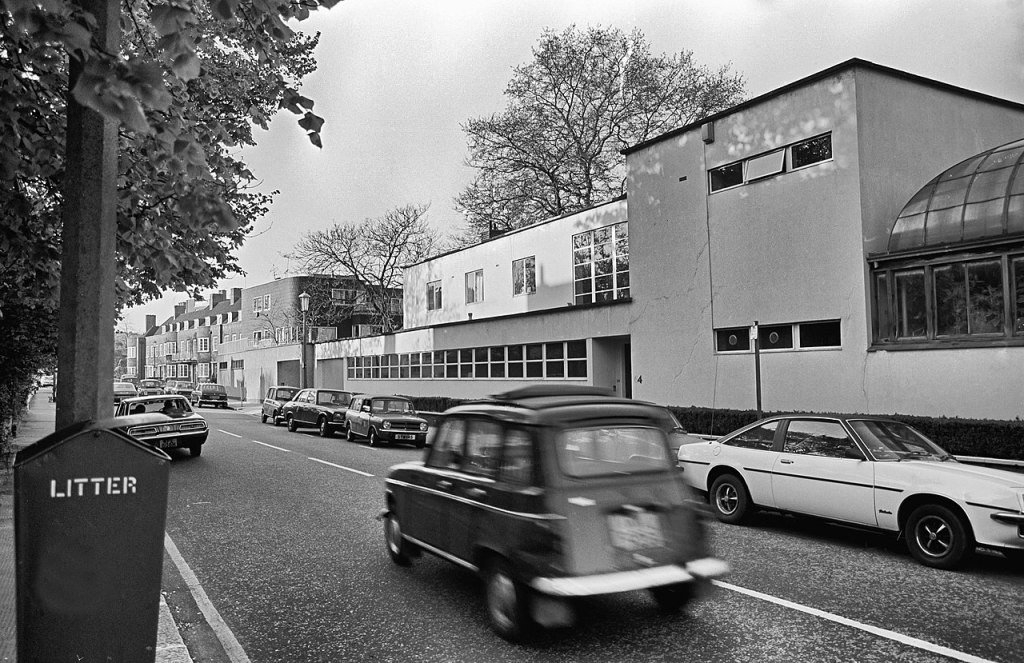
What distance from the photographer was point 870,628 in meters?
5.70

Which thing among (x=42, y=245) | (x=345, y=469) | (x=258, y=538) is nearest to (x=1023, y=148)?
(x=345, y=469)

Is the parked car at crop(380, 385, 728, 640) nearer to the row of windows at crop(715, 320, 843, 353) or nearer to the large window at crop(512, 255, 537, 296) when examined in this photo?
the row of windows at crop(715, 320, 843, 353)

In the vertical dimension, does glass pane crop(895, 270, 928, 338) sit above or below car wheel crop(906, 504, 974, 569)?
above

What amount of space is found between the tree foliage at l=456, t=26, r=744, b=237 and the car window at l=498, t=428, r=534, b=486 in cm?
3444

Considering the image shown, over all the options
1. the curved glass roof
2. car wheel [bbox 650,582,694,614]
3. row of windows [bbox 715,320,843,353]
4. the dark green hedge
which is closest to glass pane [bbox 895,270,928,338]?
the curved glass roof

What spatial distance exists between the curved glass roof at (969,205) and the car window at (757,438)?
8.90 m

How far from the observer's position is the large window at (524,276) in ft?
107

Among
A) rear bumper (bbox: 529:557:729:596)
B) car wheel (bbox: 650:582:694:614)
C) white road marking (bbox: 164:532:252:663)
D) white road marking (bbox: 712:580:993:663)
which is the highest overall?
rear bumper (bbox: 529:557:729:596)

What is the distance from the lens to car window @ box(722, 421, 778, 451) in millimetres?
9516

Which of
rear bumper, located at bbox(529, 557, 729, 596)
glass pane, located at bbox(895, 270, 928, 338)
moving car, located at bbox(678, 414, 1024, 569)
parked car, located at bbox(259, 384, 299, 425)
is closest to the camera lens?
rear bumper, located at bbox(529, 557, 729, 596)

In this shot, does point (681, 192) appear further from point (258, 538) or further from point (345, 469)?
point (258, 538)

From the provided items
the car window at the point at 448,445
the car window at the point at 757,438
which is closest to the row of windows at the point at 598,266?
the car window at the point at 757,438

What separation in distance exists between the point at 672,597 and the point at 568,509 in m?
1.48

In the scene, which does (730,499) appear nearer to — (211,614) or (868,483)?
(868,483)
